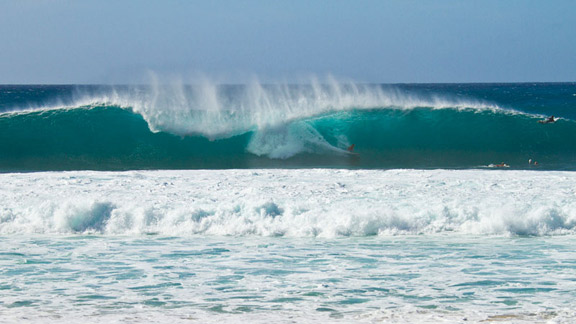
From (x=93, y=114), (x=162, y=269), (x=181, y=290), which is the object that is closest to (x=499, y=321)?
(x=181, y=290)

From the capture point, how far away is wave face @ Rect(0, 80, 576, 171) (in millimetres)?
16719

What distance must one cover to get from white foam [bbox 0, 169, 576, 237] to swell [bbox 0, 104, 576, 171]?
594 cm

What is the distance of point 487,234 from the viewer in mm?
7969

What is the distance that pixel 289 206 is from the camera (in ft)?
28.1

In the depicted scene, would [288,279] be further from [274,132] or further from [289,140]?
[274,132]

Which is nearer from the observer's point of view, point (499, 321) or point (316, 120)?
point (499, 321)

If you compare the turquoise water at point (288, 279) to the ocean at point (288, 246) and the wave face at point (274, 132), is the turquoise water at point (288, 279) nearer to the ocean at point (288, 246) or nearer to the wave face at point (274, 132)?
the ocean at point (288, 246)

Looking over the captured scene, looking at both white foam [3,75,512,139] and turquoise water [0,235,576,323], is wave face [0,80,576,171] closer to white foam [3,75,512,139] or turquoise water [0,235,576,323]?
white foam [3,75,512,139]

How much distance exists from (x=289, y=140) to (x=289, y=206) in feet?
29.3

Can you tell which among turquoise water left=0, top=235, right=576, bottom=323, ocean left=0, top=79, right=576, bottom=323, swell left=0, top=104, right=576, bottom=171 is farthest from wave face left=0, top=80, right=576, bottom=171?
turquoise water left=0, top=235, right=576, bottom=323

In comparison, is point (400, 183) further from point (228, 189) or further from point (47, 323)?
point (47, 323)

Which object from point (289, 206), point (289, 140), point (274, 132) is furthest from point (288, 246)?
point (274, 132)

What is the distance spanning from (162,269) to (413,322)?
271 cm

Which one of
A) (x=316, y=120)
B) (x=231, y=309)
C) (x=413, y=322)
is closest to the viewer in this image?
(x=413, y=322)
